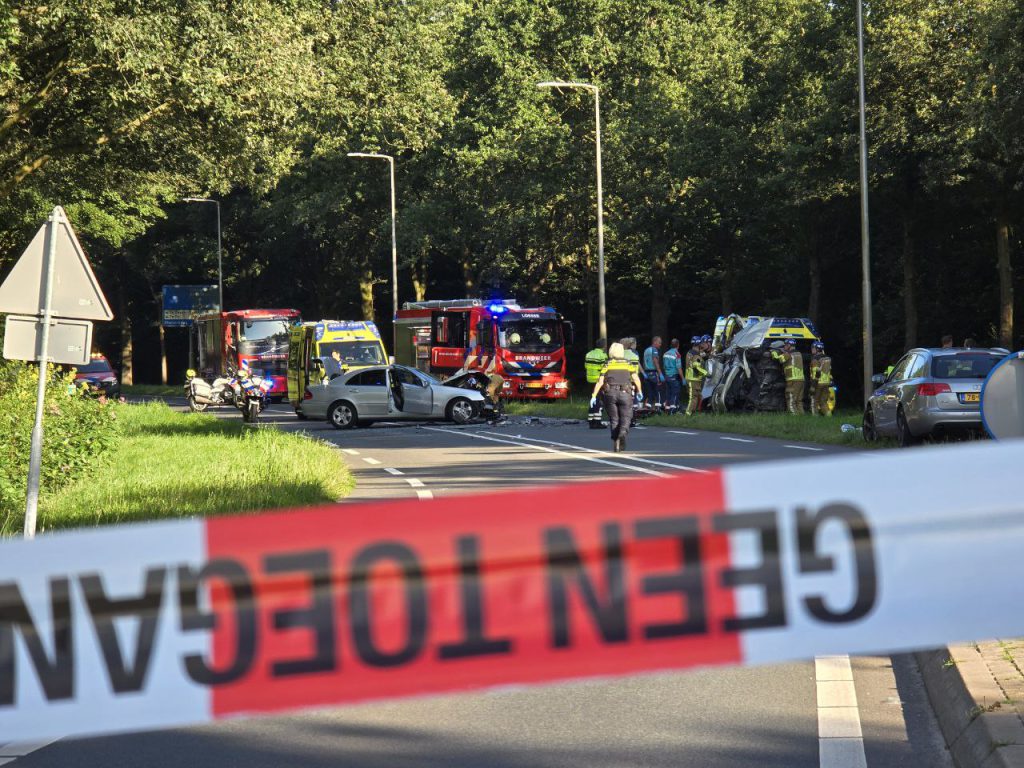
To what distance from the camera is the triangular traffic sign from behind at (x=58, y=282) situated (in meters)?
11.7

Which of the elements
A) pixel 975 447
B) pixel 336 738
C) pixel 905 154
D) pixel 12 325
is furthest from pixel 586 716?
pixel 905 154

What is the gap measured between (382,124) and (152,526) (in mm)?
26688

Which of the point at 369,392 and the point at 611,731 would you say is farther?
the point at 369,392

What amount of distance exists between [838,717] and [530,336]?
1469 inches

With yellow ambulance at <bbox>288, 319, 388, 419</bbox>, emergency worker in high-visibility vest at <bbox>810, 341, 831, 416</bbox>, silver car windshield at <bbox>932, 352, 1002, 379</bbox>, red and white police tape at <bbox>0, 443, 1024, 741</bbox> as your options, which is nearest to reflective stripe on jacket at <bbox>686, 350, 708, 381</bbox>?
emergency worker in high-visibility vest at <bbox>810, 341, 831, 416</bbox>

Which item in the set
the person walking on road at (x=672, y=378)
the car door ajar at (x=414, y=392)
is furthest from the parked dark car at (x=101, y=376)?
the person walking on road at (x=672, y=378)

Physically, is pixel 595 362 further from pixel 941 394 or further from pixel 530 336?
pixel 941 394

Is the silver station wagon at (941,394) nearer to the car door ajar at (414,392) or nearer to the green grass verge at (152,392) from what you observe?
the car door ajar at (414,392)

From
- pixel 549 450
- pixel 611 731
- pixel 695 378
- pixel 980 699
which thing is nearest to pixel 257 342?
pixel 695 378

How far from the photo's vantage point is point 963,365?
71.0ft

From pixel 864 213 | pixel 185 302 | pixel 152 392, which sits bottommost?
pixel 152 392

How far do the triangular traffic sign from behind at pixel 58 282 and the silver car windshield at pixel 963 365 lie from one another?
43.2 ft

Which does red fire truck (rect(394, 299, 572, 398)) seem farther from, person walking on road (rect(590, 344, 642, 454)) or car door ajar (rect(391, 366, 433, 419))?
person walking on road (rect(590, 344, 642, 454))

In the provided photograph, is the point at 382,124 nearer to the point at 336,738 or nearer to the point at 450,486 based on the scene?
the point at 450,486
